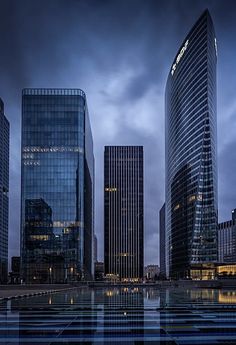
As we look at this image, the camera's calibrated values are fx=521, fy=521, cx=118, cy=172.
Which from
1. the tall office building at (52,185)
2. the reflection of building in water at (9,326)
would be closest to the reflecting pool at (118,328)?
the reflection of building in water at (9,326)

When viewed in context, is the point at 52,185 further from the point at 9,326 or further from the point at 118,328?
the point at 118,328

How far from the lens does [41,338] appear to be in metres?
20.9

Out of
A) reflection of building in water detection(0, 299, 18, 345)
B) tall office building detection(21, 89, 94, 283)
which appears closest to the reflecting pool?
reflection of building in water detection(0, 299, 18, 345)

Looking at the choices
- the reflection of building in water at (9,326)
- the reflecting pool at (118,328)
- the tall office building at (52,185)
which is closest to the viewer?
the reflecting pool at (118,328)

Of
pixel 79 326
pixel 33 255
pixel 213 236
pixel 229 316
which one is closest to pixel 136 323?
pixel 79 326

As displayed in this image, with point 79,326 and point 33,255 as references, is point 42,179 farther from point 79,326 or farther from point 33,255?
point 79,326

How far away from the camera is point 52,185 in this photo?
15900 centimetres

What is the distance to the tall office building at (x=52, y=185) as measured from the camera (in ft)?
512

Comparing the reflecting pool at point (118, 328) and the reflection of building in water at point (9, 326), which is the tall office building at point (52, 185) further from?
the reflecting pool at point (118, 328)

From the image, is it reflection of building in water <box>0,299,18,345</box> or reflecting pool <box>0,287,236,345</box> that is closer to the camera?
reflecting pool <box>0,287,236,345</box>

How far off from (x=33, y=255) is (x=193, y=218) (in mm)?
64488

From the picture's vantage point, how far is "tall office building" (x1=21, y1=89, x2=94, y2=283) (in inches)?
6147

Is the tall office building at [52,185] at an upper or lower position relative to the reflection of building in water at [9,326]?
upper

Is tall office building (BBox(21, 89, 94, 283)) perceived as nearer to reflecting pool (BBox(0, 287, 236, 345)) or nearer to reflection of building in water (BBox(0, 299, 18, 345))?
reflection of building in water (BBox(0, 299, 18, 345))
